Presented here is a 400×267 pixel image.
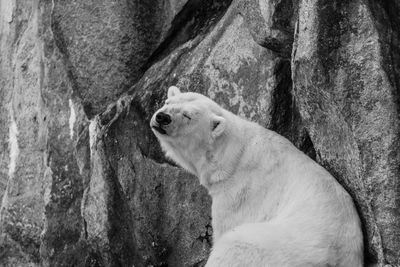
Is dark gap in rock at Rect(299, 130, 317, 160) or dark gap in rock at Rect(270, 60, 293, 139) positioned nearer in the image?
dark gap in rock at Rect(299, 130, 317, 160)

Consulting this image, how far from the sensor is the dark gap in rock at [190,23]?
11.9m

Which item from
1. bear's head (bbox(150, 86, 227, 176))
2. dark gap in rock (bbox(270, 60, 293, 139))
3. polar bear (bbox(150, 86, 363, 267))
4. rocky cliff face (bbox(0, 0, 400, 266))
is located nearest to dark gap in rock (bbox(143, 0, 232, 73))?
rocky cliff face (bbox(0, 0, 400, 266))

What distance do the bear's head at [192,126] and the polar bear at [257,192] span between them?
0.04 ft

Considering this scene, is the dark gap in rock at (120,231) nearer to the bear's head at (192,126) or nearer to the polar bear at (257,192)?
the polar bear at (257,192)

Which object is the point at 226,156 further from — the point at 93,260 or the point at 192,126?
the point at 93,260

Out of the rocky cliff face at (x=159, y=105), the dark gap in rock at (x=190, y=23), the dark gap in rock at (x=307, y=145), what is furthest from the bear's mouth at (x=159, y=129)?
the dark gap in rock at (x=190, y=23)

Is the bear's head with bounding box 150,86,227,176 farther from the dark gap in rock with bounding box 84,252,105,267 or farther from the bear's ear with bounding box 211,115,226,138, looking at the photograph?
the dark gap in rock with bounding box 84,252,105,267

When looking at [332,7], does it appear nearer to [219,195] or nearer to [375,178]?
[375,178]

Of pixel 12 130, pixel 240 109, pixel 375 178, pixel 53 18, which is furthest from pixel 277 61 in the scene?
pixel 12 130

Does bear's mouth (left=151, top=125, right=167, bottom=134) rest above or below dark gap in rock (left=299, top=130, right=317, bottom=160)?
above

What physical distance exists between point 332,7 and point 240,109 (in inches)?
105

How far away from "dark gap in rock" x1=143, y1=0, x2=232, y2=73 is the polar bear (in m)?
1.98

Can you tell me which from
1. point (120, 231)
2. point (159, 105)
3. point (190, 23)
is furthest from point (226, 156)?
point (190, 23)

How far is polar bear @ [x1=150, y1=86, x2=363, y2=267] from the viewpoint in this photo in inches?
335
